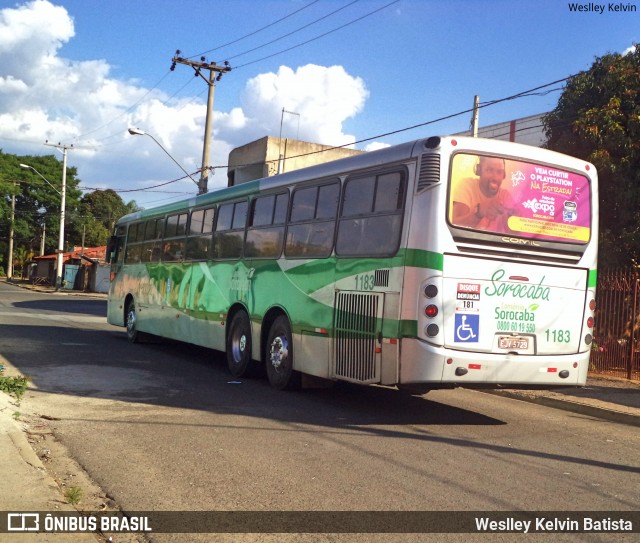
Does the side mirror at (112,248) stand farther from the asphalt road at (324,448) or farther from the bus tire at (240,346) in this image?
the bus tire at (240,346)

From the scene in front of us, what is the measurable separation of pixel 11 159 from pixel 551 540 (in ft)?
258

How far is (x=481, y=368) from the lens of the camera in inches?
316

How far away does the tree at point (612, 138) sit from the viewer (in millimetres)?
14484

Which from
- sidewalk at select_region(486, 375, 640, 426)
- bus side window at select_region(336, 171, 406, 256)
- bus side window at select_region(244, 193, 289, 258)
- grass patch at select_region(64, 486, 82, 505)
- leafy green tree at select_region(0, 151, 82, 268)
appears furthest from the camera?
leafy green tree at select_region(0, 151, 82, 268)

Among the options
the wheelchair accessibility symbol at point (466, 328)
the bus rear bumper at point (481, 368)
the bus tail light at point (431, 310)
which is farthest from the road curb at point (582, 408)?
the bus tail light at point (431, 310)

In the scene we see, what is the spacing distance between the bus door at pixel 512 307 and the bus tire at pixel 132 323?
11.4 metres

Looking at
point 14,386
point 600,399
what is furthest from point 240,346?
point 600,399

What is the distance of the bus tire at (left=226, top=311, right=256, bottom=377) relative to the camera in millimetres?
11858

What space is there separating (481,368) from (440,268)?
1257mm

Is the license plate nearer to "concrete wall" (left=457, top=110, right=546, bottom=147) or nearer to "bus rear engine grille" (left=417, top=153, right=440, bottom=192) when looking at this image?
"bus rear engine grille" (left=417, top=153, right=440, bottom=192)

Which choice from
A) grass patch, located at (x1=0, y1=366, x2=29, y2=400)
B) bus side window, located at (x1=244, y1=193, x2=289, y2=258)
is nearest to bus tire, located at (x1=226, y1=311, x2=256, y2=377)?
bus side window, located at (x1=244, y1=193, x2=289, y2=258)

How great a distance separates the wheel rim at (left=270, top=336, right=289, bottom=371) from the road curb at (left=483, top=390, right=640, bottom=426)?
3.86m

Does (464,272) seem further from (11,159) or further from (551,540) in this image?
(11,159)

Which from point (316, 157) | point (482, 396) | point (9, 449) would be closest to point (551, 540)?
point (9, 449)
